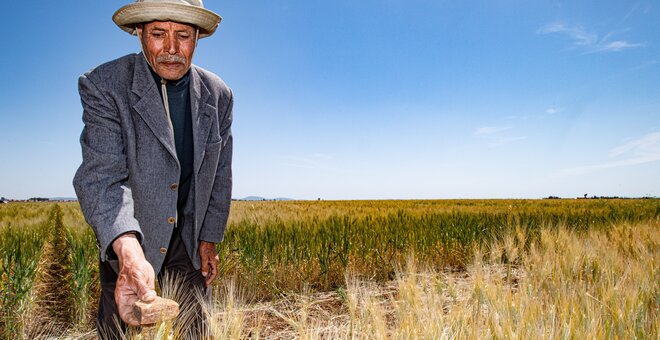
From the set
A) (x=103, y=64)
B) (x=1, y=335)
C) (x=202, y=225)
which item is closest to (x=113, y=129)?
(x=103, y=64)

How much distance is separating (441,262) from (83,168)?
452 cm

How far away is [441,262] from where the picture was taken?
516cm

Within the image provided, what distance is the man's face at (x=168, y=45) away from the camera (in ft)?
A: 5.21

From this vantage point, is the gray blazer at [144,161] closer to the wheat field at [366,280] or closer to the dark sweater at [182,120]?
the dark sweater at [182,120]

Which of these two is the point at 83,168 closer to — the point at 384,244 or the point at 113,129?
the point at 113,129

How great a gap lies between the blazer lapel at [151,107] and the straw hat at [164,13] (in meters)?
0.21

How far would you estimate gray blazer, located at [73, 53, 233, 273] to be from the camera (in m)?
1.40

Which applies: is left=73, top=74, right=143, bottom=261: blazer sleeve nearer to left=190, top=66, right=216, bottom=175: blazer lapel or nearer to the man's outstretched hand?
the man's outstretched hand

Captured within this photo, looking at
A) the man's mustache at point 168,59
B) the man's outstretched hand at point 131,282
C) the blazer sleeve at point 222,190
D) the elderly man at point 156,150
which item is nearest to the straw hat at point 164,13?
the elderly man at point 156,150

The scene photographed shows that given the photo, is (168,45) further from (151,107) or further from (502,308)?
(502,308)

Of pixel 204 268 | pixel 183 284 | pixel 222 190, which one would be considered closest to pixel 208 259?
pixel 204 268

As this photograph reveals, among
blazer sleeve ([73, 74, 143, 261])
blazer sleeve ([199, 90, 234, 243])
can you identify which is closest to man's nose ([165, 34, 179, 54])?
blazer sleeve ([73, 74, 143, 261])

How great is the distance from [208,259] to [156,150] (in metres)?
0.70

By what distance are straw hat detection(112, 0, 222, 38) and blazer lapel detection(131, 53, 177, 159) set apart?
0.69 feet
